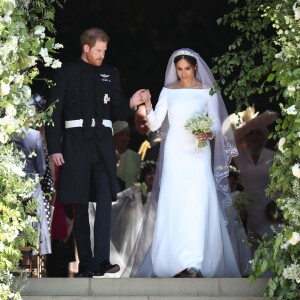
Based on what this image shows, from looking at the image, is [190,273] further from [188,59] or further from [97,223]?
[188,59]

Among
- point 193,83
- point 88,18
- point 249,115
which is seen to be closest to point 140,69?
point 88,18

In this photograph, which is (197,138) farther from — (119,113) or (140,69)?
(140,69)

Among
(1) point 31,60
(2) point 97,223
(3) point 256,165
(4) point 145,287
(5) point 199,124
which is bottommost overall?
(4) point 145,287

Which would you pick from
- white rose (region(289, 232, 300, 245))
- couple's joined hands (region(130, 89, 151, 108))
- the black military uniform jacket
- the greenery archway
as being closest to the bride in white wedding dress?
couple's joined hands (region(130, 89, 151, 108))

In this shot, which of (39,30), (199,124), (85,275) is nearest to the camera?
(39,30)

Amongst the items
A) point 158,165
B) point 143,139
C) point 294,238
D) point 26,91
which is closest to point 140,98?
point 158,165

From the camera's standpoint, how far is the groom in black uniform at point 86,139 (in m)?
9.06

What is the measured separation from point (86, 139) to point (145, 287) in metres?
1.40

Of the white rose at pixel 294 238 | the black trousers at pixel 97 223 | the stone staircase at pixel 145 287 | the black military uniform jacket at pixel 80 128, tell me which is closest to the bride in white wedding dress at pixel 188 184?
the black military uniform jacket at pixel 80 128

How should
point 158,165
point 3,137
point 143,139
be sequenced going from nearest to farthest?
point 3,137 → point 158,165 → point 143,139

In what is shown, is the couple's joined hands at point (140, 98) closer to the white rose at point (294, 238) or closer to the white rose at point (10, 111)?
the white rose at point (10, 111)

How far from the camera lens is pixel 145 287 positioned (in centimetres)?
845

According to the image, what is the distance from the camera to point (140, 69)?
1434 centimetres

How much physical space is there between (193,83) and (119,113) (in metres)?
0.76
